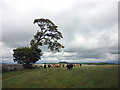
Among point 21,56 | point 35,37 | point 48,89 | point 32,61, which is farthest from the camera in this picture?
point 35,37

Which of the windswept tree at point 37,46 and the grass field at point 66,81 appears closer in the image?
the grass field at point 66,81

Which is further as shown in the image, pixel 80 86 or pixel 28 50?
pixel 28 50

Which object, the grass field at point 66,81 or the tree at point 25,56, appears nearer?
the grass field at point 66,81

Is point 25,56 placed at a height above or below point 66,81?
above

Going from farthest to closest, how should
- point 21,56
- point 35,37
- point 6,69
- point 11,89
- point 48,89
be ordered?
point 35,37 < point 21,56 < point 6,69 < point 11,89 < point 48,89

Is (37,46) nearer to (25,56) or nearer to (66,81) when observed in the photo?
(25,56)

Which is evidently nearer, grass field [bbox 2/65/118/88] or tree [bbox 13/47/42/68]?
grass field [bbox 2/65/118/88]

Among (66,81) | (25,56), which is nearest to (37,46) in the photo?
(25,56)

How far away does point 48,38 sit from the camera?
30.9 m

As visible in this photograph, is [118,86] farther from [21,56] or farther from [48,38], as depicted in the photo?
[48,38]

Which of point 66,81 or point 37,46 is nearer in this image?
point 66,81

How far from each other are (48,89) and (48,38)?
24.4 m

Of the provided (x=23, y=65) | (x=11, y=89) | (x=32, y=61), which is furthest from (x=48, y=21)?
(x=11, y=89)

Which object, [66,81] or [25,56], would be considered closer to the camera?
[66,81]
